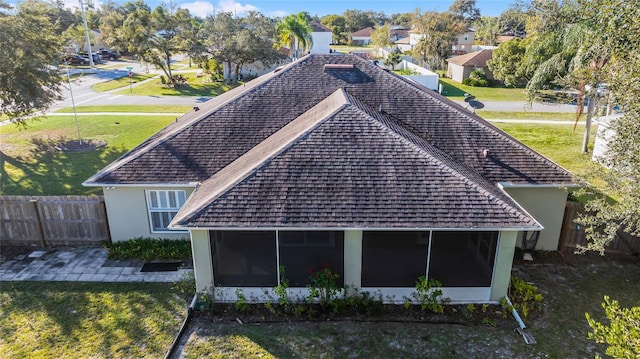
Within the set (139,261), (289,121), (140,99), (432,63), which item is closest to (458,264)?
(289,121)

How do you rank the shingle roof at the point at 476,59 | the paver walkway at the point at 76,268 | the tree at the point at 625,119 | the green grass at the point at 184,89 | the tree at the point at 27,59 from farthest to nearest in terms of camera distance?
the shingle roof at the point at 476,59, the green grass at the point at 184,89, the tree at the point at 27,59, the paver walkway at the point at 76,268, the tree at the point at 625,119

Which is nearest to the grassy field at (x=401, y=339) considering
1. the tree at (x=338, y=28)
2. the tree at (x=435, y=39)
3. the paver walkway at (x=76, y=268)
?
the paver walkway at (x=76, y=268)

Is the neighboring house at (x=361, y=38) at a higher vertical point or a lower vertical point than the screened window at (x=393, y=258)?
higher

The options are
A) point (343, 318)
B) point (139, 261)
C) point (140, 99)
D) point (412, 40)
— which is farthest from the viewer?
point (412, 40)

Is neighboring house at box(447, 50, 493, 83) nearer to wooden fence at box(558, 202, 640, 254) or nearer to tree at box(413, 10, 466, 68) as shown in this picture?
tree at box(413, 10, 466, 68)

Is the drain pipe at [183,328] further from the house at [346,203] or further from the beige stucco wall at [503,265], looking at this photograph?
the beige stucco wall at [503,265]

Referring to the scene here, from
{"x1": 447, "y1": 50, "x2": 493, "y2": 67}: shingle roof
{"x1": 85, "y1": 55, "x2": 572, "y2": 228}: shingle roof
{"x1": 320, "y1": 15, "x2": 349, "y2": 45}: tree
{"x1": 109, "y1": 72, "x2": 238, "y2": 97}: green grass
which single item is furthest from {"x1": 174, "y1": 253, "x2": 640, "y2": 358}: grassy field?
{"x1": 320, "y1": 15, "x2": 349, "y2": 45}: tree

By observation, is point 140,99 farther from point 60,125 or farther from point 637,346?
point 637,346
